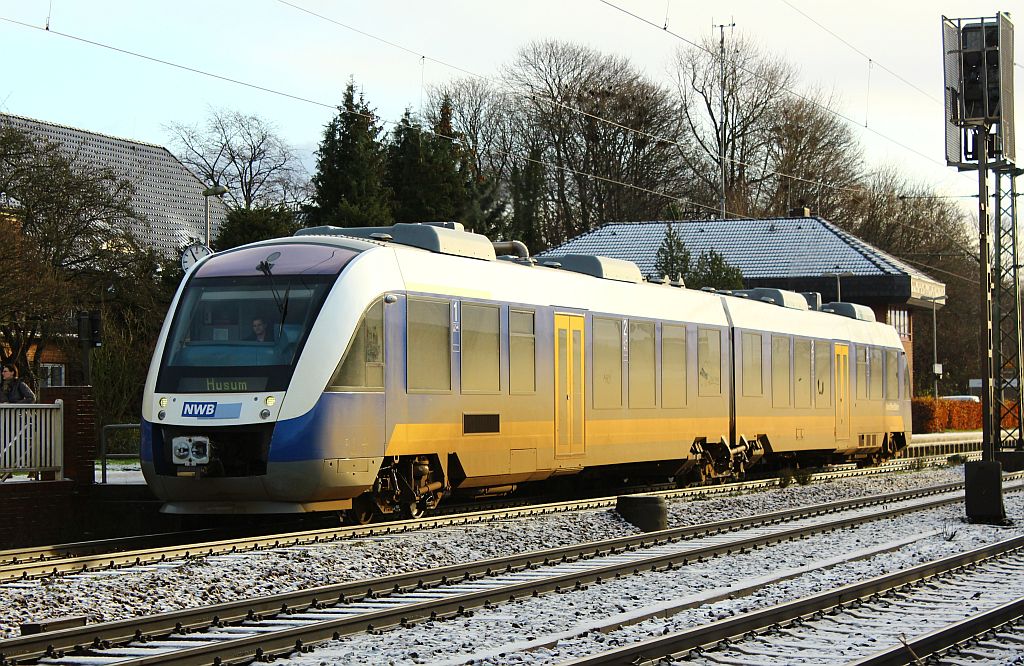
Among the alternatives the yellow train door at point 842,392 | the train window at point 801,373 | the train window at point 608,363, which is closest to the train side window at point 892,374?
the yellow train door at point 842,392

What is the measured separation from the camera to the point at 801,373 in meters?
26.2

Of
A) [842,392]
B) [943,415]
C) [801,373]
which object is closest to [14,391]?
[801,373]

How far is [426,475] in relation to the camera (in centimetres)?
1588

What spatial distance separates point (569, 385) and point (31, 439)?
6.54 meters

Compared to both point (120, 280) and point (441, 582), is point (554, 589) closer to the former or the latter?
point (441, 582)

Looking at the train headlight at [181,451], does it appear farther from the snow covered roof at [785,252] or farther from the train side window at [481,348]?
the snow covered roof at [785,252]

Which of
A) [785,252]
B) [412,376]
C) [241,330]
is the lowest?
[412,376]

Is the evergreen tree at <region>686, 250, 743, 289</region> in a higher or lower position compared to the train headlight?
higher

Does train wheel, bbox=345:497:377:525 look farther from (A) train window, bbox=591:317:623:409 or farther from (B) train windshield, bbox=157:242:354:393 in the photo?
(A) train window, bbox=591:317:623:409

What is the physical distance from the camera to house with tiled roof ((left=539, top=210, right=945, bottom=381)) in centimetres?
5700

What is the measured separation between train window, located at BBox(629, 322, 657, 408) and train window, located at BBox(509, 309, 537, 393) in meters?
2.70

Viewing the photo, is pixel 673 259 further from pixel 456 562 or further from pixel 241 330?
pixel 456 562

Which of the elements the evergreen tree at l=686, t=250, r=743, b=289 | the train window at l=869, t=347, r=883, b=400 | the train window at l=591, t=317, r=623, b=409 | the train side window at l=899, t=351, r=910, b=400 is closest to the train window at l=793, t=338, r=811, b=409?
the train window at l=869, t=347, r=883, b=400

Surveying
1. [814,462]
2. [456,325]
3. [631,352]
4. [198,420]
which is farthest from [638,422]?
[814,462]
